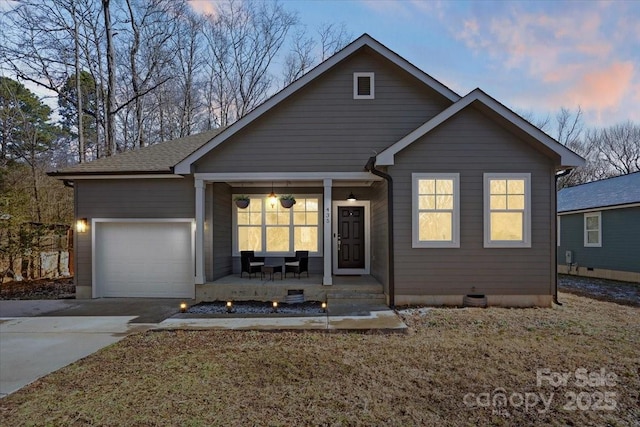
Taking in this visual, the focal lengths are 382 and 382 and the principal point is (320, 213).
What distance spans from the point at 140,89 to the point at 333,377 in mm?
18497

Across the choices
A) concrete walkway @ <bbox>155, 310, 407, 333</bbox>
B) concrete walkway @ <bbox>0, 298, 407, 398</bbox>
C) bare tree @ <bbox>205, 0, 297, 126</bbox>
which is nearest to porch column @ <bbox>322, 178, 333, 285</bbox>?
concrete walkway @ <bbox>0, 298, 407, 398</bbox>

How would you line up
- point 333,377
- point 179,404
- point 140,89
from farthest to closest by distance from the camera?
point 140,89
point 333,377
point 179,404

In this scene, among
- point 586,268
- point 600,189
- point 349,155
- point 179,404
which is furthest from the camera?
point 600,189

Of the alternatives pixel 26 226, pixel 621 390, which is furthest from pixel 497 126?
pixel 26 226

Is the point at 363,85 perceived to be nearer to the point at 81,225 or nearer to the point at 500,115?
the point at 500,115

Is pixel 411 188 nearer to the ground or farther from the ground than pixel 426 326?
farther from the ground

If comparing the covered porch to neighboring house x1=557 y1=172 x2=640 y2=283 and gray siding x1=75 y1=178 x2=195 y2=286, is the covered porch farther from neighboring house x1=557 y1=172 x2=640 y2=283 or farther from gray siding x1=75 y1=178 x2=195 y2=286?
neighboring house x1=557 y1=172 x2=640 y2=283

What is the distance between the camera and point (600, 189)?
599 inches

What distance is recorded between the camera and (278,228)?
35.4 feet

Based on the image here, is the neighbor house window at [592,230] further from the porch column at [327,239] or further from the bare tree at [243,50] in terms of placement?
the bare tree at [243,50]

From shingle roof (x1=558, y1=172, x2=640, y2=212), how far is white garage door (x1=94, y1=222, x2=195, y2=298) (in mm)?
13506

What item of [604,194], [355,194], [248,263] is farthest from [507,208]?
[604,194]

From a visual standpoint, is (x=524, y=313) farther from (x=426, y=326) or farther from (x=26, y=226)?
(x=26, y=226)

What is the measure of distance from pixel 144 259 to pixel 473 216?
7.87 metres
